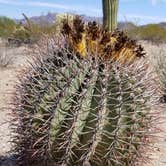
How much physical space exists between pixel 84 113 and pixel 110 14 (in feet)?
3.34

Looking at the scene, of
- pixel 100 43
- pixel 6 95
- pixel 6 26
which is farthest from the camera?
pixel 6 26

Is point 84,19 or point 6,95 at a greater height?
point 84,19

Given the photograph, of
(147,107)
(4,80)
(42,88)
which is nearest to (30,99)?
(42,88)

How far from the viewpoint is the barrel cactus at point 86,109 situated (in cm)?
371

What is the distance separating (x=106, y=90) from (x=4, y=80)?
842cm

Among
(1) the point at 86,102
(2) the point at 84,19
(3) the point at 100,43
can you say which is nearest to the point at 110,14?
(2) the point at 84,19

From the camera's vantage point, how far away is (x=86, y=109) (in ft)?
12.1

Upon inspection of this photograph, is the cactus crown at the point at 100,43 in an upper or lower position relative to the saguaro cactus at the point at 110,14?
lower

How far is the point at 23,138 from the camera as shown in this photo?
4.06 meters

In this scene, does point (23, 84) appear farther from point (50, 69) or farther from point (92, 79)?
point (92, 79)

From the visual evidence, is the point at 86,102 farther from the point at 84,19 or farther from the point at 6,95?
the point at 6,95

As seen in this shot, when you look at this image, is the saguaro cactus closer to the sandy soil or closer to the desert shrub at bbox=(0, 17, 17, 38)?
the sandy soil

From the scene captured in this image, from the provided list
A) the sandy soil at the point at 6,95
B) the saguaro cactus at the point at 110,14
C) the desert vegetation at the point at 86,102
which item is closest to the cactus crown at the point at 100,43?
the desert vegetation at the point at 86,102

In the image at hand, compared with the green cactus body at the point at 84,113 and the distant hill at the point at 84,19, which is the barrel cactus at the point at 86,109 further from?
the distant hill at the point at 84,19
